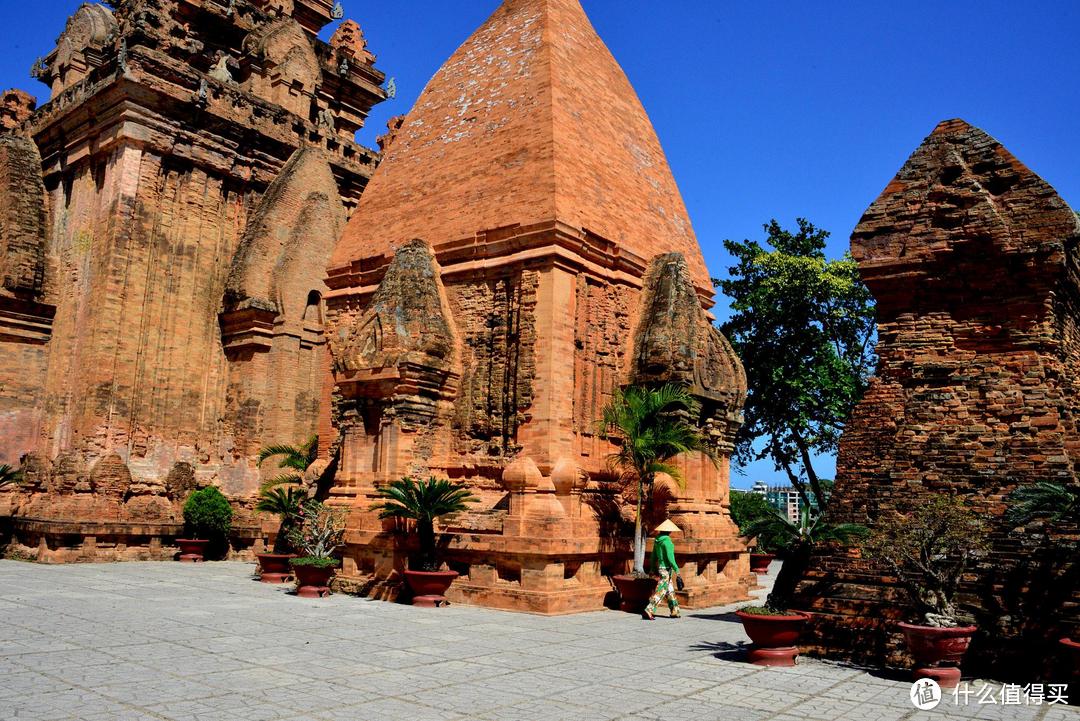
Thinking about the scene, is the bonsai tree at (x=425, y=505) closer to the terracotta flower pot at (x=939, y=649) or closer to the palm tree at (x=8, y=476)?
the terracotta flower pot at (x=939, y=649)

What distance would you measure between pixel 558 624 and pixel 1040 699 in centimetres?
533

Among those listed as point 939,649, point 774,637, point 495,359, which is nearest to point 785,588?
point 774,637

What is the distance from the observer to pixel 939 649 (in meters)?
7.03

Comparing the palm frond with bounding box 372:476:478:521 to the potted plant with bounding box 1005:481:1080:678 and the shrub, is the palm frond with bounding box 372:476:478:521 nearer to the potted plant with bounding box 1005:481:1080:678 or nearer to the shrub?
the shrub

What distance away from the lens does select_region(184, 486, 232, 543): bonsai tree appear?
1839cm

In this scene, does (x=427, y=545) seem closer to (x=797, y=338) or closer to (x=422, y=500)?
(x=422, y=500)

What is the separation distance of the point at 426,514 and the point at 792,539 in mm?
5054

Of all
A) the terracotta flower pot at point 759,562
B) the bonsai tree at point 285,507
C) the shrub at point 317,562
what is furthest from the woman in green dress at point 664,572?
the terracotta flower pot at point 759,562

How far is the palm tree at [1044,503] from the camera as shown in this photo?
24.3ft

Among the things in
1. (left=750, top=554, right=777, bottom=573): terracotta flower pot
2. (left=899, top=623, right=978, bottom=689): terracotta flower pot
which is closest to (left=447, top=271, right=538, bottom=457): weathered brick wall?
(left=899, top=623, right=978, bottom=689): terracotta flower pot

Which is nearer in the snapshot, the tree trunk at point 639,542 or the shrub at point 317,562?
the tree trunk at point 639,542

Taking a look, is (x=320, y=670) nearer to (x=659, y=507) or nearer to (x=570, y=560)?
(x=570, y=560)

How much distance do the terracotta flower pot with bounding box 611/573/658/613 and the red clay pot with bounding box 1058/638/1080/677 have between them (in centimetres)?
577

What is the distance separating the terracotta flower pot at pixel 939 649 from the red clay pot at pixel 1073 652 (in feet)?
2.10
